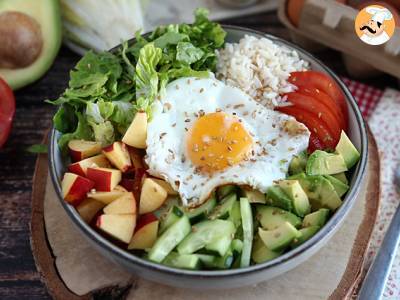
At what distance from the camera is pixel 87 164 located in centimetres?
206

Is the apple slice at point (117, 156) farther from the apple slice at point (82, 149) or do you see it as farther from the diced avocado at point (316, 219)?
the diced avocado at point (316, 219)

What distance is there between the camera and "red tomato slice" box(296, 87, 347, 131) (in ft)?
7.41

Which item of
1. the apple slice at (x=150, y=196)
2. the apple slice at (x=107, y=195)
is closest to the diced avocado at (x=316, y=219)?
the apple slice at (x=150, y=196)

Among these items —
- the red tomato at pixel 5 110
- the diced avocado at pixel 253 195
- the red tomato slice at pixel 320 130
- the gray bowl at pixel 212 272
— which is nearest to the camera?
the gray bowl at pixel 212 272

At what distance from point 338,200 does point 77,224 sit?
35.4 inches

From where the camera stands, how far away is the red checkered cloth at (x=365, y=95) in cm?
283

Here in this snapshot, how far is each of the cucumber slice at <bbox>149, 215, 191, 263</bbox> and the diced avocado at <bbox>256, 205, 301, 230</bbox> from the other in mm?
277

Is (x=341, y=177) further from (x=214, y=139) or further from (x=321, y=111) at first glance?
(x=214, y=139)

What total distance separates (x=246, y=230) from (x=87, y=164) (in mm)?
617

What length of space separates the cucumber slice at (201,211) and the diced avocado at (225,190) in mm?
41

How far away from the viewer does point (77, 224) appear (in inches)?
75.3

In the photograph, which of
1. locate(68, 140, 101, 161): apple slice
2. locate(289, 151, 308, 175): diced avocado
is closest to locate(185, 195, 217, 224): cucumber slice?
locate(289, 151, 308, 175): diced avocado

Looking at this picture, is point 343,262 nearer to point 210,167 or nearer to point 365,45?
point 210,167

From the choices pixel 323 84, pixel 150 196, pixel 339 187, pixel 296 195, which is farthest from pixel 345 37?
pixel 150 196
